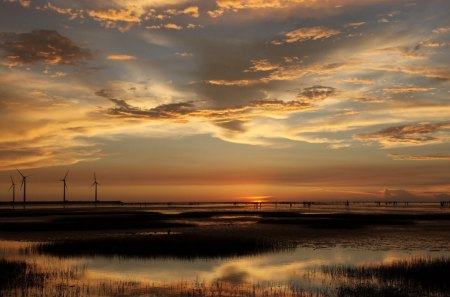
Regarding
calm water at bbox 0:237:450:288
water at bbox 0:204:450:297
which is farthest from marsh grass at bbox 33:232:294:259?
calm water at bbox 0:237:450:288

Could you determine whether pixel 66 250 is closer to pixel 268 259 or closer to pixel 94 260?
pixel 94 260

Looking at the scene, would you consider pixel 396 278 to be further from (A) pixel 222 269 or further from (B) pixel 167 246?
(B) pixel 167 246

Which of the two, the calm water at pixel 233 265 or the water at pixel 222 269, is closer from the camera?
the water at pixel 222 269

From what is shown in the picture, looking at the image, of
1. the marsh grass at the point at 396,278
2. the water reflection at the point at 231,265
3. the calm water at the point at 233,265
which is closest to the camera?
the marsh grass at the point at 396,278

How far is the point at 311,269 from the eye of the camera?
29.4 m

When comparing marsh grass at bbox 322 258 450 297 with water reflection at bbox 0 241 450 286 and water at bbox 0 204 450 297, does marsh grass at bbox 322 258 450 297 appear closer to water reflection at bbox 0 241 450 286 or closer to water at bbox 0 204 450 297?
water at bbox 0 204 450 297

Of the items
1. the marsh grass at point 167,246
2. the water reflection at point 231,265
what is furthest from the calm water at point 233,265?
the marsh grass at point 167,246

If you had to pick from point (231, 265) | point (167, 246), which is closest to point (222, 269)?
point (231, 265)

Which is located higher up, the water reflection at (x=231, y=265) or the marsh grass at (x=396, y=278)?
the marsh grass at (x=396, y=278)

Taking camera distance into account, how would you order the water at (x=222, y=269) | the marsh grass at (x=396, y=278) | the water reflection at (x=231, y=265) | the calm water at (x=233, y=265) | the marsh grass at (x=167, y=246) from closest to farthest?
the marsh grass at (x=396, y=278) → the water at (x=222, y=269) → the calm water at (x=233, y=265) → the water reflection at (x=231, y=265) → the marsh grass at (x=167, y=246)

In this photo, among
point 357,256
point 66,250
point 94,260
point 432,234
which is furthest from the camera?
point 432,234

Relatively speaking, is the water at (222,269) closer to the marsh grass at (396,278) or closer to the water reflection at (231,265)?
the water reflection at (231,265)

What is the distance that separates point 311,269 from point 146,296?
11.9m

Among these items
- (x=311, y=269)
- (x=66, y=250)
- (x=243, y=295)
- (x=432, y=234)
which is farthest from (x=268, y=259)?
(x=432, y=234)
